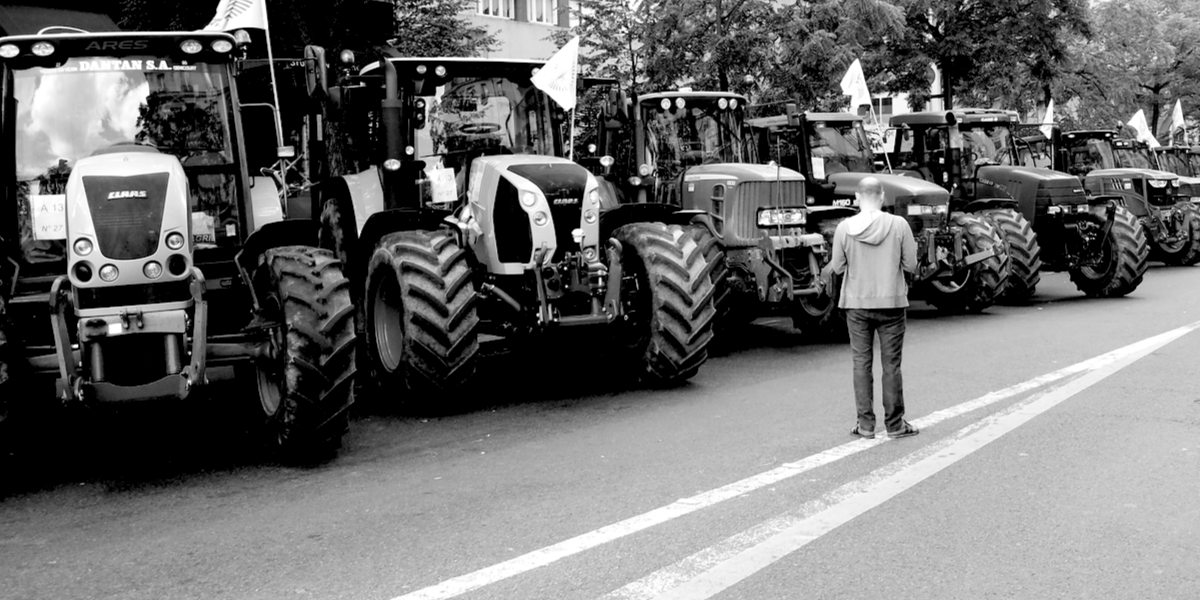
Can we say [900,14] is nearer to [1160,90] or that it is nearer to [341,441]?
[341,441]

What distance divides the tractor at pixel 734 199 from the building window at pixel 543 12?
24877 mm

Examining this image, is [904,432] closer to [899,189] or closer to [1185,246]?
[899,189]

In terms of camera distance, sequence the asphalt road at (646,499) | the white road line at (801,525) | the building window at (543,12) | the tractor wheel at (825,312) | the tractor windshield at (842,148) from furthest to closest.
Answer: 1. the building window at (543,12)
2. the tractor windshield at (842,148)
3. the tractor wheel at (825,312)
4. the asphalt road at (646,499)
5. the white road line at (801,525)

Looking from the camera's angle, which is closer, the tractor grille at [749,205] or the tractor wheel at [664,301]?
the tractor wheel at [664,301]

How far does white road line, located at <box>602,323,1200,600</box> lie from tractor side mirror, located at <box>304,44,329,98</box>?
4.86 m

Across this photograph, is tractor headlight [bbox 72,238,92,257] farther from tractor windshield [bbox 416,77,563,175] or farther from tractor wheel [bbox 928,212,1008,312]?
tractor wheel [bbox 928,212,1008,312]

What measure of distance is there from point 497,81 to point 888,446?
15.9 ft

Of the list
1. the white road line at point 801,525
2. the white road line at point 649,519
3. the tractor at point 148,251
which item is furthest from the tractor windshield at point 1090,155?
the tractor at point 148,251

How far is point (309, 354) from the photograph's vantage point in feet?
24.9

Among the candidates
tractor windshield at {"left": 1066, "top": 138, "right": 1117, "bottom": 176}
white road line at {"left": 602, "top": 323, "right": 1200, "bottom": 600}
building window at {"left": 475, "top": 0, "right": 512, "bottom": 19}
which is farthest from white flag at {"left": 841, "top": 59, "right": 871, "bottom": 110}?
building window at {"left": 475, "top": 0, "right": 512, "bottom": 19}

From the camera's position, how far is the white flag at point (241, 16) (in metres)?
13.9

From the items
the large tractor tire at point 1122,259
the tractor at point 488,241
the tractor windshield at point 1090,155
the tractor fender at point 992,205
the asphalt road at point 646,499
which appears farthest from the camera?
the tractor windshield at point 1090,155

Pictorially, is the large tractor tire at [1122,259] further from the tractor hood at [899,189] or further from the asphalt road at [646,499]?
the asphalt road at [646,499]

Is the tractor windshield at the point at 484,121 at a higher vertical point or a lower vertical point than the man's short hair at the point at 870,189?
higher
